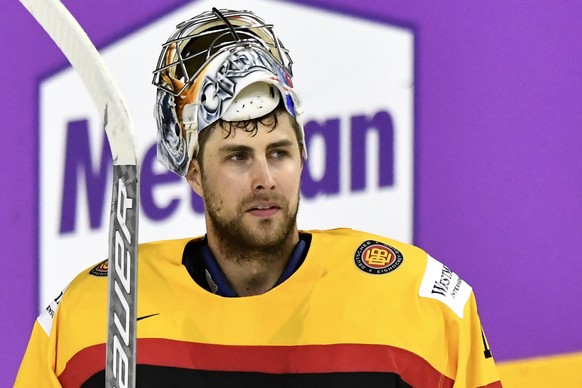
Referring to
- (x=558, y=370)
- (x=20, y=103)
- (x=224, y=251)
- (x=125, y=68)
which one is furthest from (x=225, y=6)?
(x=558, y=370)

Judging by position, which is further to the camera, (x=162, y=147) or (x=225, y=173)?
(x=162, y=147)

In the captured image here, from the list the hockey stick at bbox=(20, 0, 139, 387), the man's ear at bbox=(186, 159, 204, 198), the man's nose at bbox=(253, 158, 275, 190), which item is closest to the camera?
the hockey stick at bbox=(20, 0, 139, 387)

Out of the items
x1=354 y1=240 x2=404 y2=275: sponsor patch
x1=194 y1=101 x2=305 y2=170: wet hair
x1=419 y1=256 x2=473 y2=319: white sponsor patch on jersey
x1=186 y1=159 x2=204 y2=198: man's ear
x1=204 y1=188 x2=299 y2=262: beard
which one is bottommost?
x1=419 y1=256 x2=473 y2=319: white sponsor patch on jersey

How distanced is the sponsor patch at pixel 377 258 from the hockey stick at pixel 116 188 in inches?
24.0

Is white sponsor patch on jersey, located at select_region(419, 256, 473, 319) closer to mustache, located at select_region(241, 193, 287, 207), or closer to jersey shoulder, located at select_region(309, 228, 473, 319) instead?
jersey shoulder, located at select_region(309, 228, 473, 319)

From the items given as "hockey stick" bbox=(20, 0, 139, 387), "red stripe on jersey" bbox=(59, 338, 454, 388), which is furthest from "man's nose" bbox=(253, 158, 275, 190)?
"hockey stick" bbox=(20, 0, 139, 387)

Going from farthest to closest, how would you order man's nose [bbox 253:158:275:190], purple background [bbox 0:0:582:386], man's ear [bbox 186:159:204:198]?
purple background [bbox 0:0:582:386] → man's ear [bbox 186:159:204:198] → man's nose [bbox 253:158:275:190]

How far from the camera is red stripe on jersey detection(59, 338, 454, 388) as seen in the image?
1725 millimetres

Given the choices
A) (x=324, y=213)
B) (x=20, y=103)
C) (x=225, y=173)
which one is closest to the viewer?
(x=225, y=173)

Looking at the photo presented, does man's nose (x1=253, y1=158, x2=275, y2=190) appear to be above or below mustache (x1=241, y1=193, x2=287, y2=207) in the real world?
above

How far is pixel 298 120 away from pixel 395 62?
19.7 inches

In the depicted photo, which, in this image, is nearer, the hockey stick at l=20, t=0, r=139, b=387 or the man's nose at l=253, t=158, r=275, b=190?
the hockey stick at l=20, t=0, r=139, b=387

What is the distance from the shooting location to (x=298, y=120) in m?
1.79

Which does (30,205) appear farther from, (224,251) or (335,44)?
(335,44)
